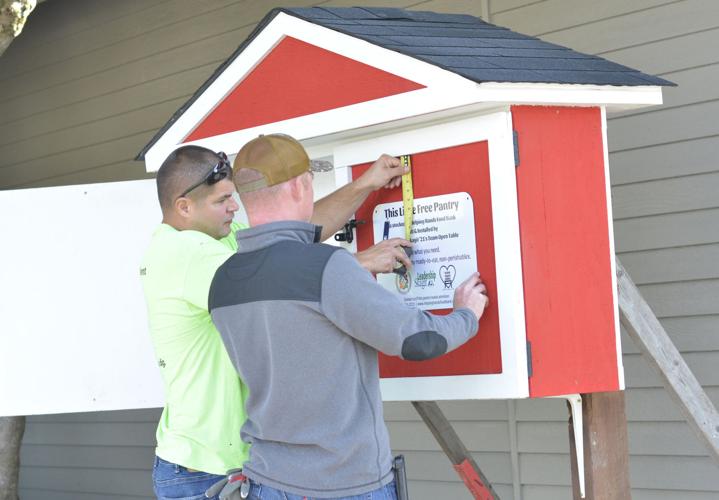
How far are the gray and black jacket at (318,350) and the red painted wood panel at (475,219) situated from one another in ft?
1.09

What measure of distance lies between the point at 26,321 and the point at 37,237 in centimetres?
39

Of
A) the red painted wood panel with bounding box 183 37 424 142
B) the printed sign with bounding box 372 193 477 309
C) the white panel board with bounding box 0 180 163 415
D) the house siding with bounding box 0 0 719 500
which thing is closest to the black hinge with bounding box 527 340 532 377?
the printed sign with bounding box 372 193 477 309

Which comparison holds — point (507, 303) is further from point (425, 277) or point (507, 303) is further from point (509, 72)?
point (509, 72)

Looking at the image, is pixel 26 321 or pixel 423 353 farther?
pixel 26 321

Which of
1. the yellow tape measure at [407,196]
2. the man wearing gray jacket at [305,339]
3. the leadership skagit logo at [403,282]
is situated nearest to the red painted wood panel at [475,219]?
the yellow tape measure at [407,196]

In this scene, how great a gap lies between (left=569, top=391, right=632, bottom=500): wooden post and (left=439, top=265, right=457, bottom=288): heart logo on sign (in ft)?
1.69

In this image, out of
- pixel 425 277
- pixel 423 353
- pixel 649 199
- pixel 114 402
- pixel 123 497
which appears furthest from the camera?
pixel 123 497

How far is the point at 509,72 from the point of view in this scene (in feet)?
9.43

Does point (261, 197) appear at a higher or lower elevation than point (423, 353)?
higher

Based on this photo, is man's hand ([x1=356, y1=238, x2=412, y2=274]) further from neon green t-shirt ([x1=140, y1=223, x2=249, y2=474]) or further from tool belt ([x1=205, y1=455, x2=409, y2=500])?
tool belt ([x1=205, y1=455, x2=409, y2=500])

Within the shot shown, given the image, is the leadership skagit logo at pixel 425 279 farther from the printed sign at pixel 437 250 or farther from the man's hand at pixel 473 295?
the man's hand at pixel 473 295

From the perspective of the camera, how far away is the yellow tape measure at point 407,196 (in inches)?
123

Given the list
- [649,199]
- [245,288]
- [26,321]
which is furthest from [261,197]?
[26,321]

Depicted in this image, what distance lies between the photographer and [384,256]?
10.00 ft
